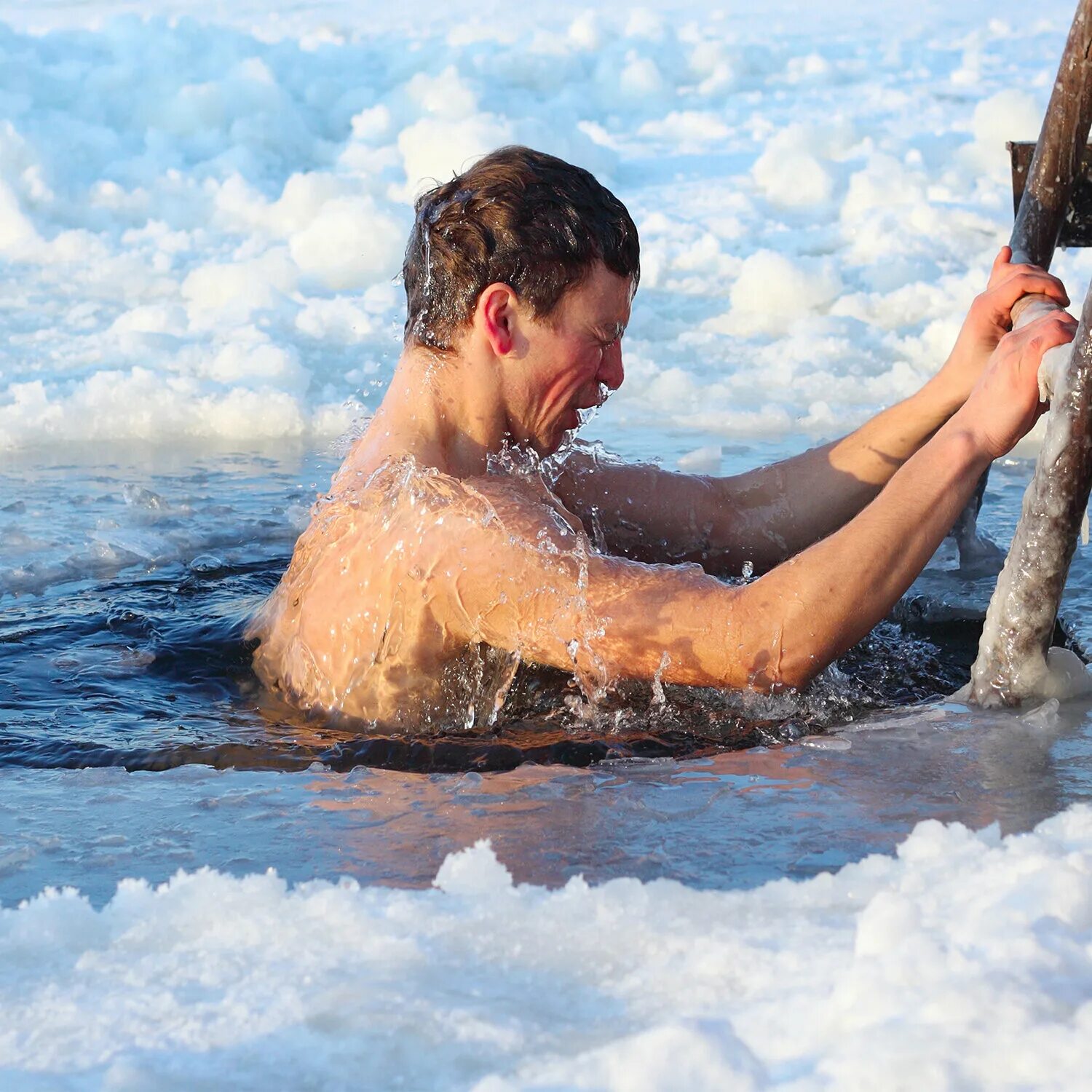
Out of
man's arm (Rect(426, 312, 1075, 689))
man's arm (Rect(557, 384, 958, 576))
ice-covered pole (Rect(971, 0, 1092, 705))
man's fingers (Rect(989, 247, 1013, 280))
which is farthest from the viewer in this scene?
man's arm (Rect(557, 384, 958, 576))

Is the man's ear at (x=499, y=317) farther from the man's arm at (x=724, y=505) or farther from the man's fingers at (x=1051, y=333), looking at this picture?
the man's fingers at (x=1051, y=333)

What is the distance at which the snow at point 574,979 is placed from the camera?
1.38 metres

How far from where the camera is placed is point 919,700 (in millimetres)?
2965

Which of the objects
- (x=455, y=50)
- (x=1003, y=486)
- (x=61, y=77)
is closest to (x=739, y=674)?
(x=1003, y=486)

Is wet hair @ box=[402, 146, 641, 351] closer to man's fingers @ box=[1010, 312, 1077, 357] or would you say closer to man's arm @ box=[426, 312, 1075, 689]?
man's arm @ box=[426, 312, 1075, 689]

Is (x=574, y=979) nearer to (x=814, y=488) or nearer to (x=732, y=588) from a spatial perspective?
(x=732, y=588)

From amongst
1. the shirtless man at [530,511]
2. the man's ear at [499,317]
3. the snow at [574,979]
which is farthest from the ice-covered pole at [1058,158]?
the snow at [574,979]

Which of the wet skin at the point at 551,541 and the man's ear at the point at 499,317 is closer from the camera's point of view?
the wet skin at the point at 551,541

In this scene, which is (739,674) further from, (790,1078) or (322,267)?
(322,267)

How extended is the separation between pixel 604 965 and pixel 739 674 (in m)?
0.93

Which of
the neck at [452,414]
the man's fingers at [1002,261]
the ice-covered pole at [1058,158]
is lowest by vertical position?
the neck at [452,414]

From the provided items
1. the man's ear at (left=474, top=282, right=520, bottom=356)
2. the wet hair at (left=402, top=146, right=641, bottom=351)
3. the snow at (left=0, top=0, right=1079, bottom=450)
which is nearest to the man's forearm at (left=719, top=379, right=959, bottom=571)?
the wet hair at (left=402, top=146, right=641, bottom=351)

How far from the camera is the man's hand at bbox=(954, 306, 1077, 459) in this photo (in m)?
2.45

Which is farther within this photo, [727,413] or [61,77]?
[61,77]
